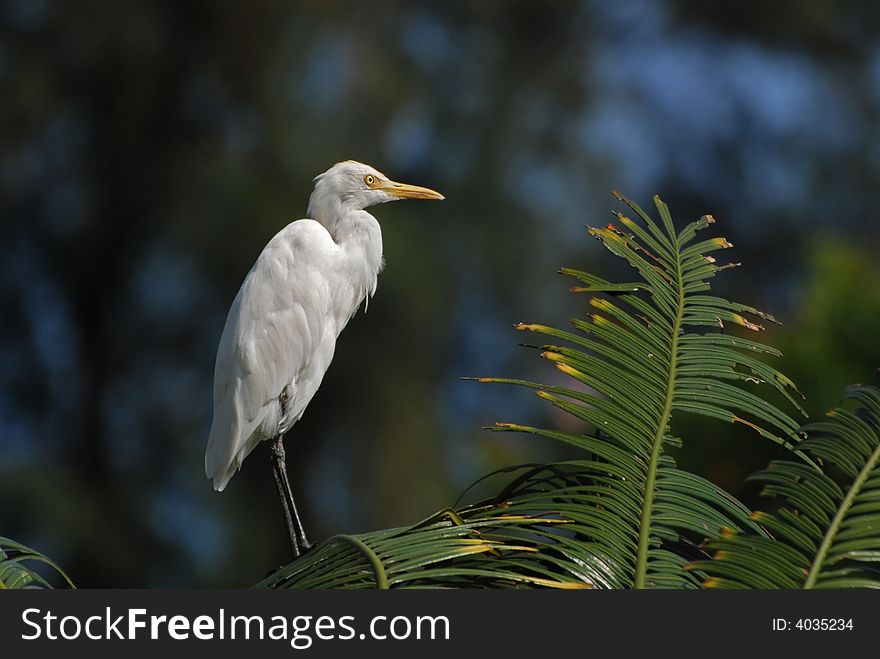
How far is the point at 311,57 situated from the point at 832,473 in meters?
6.23

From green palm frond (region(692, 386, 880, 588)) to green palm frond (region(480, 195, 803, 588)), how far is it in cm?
5

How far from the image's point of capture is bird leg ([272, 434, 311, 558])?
238 centimetres

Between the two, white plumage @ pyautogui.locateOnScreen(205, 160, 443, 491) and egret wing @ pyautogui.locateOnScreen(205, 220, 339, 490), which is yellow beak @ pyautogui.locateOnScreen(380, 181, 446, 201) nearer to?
white plumage @ pyautogui.locateOnScreen(205, 160, 443, 491)

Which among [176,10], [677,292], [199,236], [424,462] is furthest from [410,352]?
[677,292]

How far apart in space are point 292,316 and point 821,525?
1.56m

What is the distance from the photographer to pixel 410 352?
664 centimetres

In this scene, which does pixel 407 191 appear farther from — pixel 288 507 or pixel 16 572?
pixel 16 572

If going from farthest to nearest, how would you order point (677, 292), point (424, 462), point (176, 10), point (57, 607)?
point (176, 10)
point (424, 462)
point (677, 292)
point (57, 607)

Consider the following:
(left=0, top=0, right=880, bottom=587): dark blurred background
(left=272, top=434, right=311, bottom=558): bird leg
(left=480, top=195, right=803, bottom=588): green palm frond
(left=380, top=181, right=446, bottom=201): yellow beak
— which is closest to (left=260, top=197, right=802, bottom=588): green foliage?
(left=480, top=195, right=803, bottom=588): green palm frond

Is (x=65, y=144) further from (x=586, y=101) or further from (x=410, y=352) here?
(x=586, y=101)

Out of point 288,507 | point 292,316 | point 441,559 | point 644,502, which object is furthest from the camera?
point 292,316

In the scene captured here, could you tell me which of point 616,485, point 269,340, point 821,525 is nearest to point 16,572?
point 616,485

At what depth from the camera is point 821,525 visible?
128cm

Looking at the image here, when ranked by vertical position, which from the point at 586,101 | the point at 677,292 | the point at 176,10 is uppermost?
the point at 176,10
